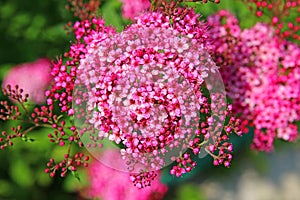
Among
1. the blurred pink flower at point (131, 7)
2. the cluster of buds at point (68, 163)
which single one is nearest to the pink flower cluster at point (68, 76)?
the cluster of buds at point (68, 163)

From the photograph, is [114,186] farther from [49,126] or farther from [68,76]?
[68,76]

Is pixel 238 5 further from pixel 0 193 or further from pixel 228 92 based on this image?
pixel 0 193

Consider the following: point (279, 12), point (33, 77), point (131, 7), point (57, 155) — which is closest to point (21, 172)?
point (57, 155)

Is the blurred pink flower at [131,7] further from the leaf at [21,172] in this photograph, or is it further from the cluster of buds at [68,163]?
the leaf at [21,172]

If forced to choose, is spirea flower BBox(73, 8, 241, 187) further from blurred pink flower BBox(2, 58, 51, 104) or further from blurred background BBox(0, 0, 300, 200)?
blurred pink flower BBox(2, 58, 51, 104)

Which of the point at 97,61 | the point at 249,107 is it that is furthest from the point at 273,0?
the point at 97,61

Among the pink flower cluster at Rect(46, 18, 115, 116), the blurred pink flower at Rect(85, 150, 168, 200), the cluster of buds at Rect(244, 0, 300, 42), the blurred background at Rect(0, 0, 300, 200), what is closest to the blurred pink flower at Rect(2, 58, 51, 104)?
the blurred background at Rect(0, 0, 300, 200)
